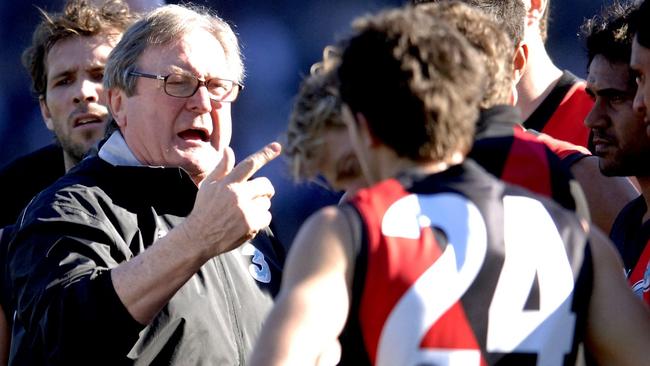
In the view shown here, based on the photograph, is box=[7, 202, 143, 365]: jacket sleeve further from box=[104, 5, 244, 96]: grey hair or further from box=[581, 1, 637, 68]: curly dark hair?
box=[581, 1, 637, 68]: curly dark hair

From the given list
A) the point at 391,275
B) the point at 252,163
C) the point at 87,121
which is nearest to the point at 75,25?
the point at 87,121

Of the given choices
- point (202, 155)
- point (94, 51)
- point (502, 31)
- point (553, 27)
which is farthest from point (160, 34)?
point (553, 27)

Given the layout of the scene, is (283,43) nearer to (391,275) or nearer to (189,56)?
(189,56)

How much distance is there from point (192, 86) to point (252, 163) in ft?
1.99

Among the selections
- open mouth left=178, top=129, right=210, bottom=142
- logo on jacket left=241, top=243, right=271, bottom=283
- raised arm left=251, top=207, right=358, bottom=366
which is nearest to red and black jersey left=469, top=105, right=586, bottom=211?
raised arm left=251, top=207, right=358, bottom=366

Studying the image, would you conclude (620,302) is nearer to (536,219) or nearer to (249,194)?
(536,219)

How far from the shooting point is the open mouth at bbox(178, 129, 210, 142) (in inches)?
136

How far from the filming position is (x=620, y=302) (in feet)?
6.97

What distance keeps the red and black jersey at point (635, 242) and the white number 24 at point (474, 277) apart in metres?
0.73

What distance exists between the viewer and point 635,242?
322 centimetres

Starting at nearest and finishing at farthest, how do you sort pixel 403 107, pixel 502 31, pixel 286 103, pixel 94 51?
1. pixel 403 107
2. pixel 502 31
3. pixel 94 51
4. pixel 286 103

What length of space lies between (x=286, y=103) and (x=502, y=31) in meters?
3.09

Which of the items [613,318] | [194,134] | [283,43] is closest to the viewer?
[613,318]

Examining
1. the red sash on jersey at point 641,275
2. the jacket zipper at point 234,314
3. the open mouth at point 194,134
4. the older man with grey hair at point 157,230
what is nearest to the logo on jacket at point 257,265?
the older man with grey hair at point 157,230
